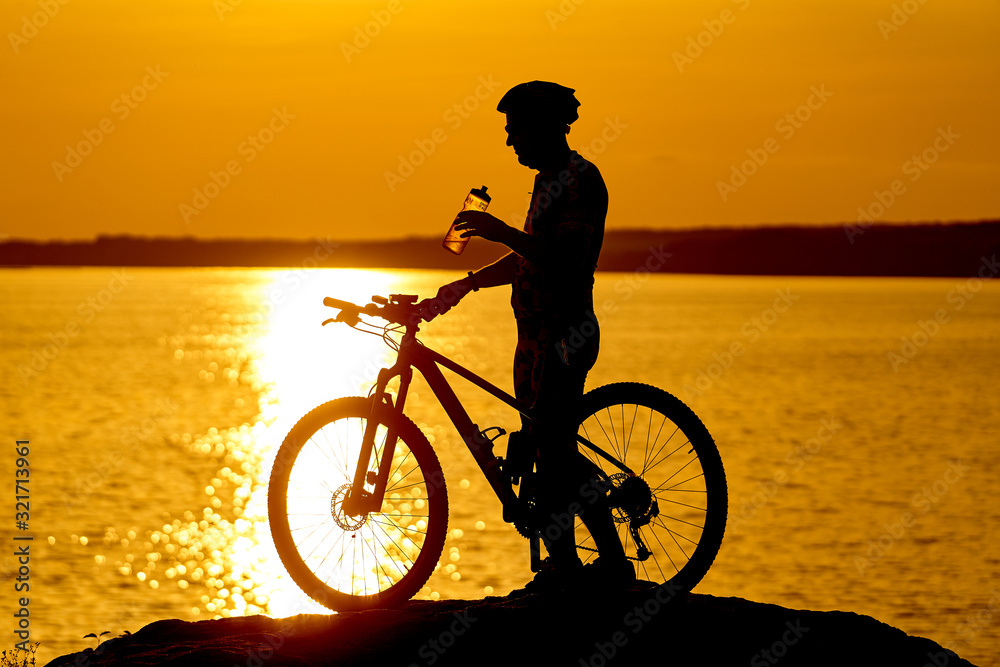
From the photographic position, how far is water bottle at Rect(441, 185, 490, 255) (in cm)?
574

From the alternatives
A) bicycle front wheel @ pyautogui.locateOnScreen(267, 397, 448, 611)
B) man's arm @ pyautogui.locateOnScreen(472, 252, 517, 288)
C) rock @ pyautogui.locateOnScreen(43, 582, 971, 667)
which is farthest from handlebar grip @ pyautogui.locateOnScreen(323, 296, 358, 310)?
rock @ pyautogui.locateOnScreen(43, 582, 971, 667)

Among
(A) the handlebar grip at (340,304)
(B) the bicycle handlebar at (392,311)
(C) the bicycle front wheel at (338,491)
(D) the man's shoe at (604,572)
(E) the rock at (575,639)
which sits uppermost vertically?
(A) the handlebar grip at (340,304)

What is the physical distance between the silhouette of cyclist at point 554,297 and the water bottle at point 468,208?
0.18 metres

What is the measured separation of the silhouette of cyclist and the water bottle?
18 centimetres

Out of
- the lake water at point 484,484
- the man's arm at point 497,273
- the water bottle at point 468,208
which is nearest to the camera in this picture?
the water bottle at point 468,208

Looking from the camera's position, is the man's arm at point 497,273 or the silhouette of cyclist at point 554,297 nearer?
the silhouette of cyclist at point 554,297

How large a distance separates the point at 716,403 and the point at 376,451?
78322 millimetres

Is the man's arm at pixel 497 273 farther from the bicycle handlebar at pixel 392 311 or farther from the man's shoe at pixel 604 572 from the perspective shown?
the man's shoe at pixel 604 572

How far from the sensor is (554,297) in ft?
18.9

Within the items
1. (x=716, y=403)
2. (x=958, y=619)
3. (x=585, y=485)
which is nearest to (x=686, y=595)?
(x=585, y=485)

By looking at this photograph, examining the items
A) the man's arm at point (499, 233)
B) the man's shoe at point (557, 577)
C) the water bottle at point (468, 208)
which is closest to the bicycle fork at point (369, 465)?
the water bottle at point (468, 208)

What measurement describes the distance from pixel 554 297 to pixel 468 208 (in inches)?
25.1

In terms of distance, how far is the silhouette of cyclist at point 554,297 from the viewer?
18.4 ft

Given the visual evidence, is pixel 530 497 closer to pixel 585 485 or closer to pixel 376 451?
pixel 585 485
